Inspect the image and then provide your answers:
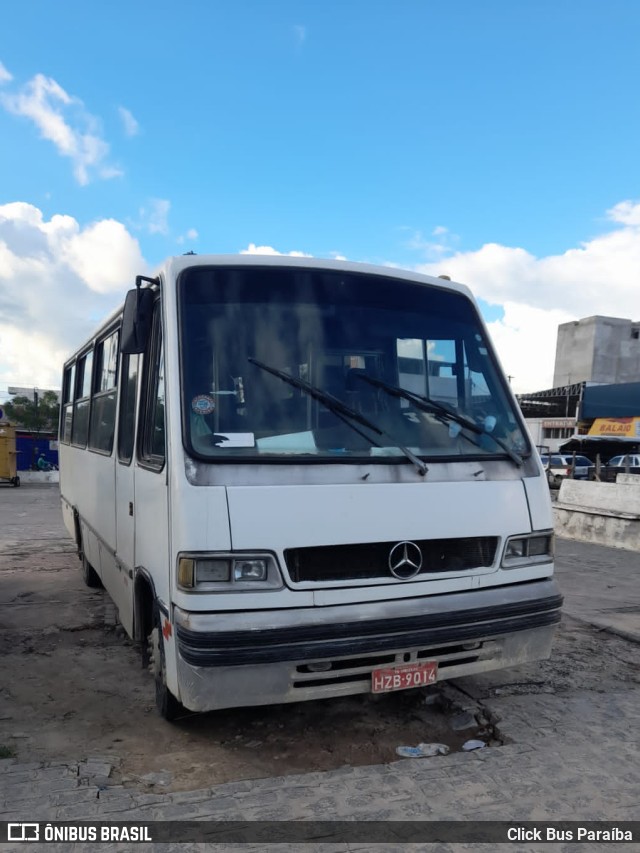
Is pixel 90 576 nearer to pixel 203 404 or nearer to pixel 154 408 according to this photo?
pixel 154 408

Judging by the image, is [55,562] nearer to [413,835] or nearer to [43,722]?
[43,722]

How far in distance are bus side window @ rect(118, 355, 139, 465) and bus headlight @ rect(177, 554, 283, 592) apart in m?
1.55

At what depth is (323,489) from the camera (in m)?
3.34

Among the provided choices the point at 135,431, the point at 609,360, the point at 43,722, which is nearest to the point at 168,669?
the point at 43,722

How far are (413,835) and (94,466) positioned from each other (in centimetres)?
448

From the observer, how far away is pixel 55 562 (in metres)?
9.46

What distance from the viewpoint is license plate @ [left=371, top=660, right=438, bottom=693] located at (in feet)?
11.3

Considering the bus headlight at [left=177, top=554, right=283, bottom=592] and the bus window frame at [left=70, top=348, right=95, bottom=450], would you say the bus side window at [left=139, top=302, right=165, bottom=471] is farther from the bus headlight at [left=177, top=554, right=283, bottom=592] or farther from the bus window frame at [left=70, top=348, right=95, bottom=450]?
the bus window frame at [left=70, top=348, right=95, bottom=450]

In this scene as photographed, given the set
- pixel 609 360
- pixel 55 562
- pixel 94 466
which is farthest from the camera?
pixel 609 360

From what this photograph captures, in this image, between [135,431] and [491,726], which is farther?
[135,431]

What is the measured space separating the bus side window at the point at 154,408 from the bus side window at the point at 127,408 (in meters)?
0.28

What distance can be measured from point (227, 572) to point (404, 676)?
1122mm

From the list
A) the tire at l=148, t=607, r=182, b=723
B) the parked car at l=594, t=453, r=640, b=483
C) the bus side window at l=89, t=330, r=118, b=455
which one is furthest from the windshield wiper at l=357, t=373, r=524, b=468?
the parked car at l=594, t=453, r=640, b=483

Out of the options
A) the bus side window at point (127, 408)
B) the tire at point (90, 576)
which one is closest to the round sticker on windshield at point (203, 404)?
the bus side window at point (127, 408)
